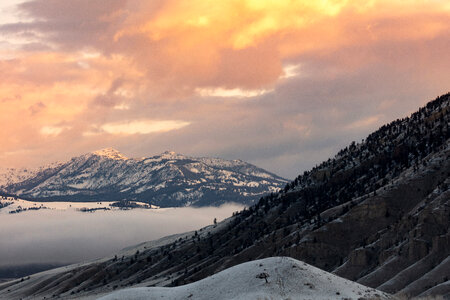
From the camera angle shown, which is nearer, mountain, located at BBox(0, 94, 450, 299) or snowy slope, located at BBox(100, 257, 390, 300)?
snowy slope, located at BBox(100, 257, 390, 300)

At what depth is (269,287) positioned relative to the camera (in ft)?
197

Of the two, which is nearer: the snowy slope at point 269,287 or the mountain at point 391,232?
the snowy slope at point 269,287

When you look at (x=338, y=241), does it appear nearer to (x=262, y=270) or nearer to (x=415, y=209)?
(x=415, y=209)

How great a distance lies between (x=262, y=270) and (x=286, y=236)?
124 m

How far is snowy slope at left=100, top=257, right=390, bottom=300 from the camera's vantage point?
5950cm

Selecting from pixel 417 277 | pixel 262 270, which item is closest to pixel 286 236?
pixel 417 277

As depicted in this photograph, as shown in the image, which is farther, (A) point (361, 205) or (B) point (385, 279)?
(A) point (361, 205)

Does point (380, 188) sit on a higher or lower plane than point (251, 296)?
higher

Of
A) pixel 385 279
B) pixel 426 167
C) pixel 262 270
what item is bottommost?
pixel 385 279

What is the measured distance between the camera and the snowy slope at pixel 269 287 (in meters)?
59.5

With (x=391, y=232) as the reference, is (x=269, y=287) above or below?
below

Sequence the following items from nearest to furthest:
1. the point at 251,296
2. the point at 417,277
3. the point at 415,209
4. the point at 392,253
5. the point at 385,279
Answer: the point at 251,296
the point at 417,277
the point at 385,279
the point at 392,253
the point at 415,209

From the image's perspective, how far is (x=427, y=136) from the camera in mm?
197125

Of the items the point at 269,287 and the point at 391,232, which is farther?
the point at 391,232
